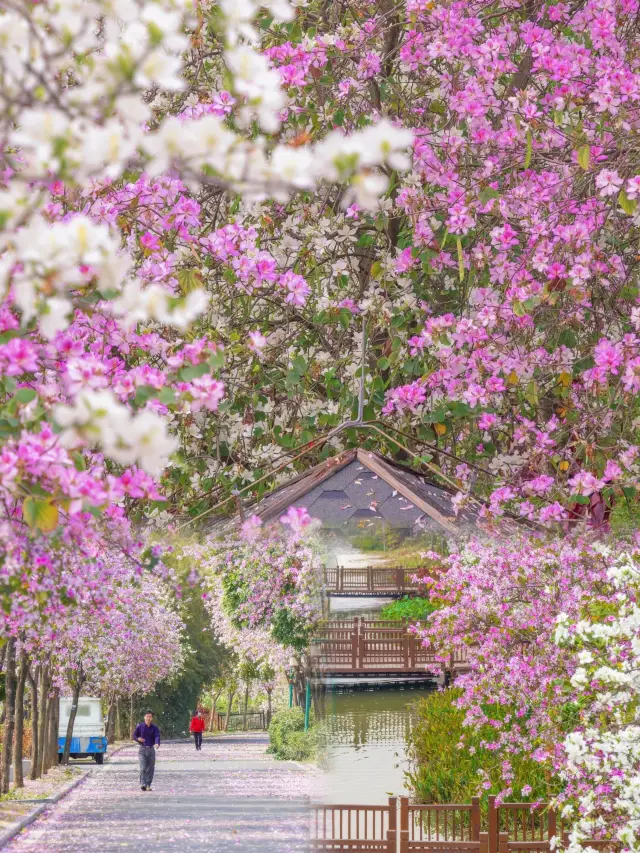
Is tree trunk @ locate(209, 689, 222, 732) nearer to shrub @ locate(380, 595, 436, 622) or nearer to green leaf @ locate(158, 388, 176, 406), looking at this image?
shrub @ locate(380, 595, 436, 622)

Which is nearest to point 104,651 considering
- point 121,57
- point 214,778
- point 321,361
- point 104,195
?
point 214,778

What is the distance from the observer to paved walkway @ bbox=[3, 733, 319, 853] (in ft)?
34.8

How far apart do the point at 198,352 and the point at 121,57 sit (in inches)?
27.0

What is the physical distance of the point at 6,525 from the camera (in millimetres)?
2580

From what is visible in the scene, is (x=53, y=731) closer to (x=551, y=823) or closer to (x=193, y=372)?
(x=551, y=823)

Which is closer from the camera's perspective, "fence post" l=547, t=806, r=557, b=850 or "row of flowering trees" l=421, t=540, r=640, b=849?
"row of flowering trees" l=421, t=540, r=640, b=849

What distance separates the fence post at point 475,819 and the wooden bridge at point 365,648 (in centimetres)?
216

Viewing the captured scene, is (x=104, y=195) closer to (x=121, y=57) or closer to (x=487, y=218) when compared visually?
(x=487, y=218)

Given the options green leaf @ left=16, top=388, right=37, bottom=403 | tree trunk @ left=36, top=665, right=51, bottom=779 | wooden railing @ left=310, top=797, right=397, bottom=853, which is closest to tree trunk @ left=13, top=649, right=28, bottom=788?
tree trunk @ left=36, top=665, right=51, bottom=779

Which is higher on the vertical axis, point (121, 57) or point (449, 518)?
point (121, 57)

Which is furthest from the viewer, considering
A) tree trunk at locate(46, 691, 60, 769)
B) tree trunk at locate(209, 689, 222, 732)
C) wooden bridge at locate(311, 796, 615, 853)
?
tree trunk at locate(46, 691, 60, 769)

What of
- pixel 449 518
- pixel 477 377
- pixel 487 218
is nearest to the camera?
pixel 449 518

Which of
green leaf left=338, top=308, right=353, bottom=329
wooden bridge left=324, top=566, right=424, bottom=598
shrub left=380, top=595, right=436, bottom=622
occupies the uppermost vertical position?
green leaf left=338, top=308, right=353, bottom=329

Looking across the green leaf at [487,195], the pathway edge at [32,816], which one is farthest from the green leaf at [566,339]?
the pathway edge at [32,816]
